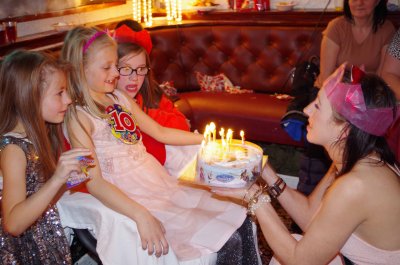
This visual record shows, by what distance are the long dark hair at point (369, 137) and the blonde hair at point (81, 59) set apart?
3.64ft

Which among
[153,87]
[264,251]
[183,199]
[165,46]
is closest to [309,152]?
[264,251]

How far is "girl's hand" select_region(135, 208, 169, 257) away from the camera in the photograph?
188cm

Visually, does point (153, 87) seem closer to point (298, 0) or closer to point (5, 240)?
point (5, 240)

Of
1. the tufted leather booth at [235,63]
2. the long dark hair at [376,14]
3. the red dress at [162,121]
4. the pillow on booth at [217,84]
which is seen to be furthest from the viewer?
the pillow on booth at [217,84]

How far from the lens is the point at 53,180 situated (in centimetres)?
183

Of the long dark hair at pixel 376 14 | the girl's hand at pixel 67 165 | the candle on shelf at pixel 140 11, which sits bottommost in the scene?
the girl's hand at pixel 67 165

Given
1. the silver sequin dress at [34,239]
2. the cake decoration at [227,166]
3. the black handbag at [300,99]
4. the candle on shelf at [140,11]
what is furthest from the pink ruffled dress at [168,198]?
the candle on shelf at [140,11]

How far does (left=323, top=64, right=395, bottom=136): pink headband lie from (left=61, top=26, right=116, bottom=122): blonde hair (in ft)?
3.59

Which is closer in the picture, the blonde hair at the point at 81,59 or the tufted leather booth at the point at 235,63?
the blonde hair at the point at 81,59

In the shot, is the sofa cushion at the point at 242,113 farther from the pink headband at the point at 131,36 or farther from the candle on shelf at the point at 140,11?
the pink headband at the point at 131,36

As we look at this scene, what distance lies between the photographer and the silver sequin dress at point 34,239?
1957mm

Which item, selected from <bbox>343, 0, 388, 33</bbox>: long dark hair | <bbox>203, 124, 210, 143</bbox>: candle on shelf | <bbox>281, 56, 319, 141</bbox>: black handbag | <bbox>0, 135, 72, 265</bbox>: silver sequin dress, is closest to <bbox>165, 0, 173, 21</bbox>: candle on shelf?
<bbox>281, 56, 319, 141</bbox>: black handbag

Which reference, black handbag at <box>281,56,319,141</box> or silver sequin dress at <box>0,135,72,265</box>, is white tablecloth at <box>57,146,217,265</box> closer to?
silver sequin dress at <box>0,135,72,265</box>

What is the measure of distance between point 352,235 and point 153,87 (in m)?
1.60
